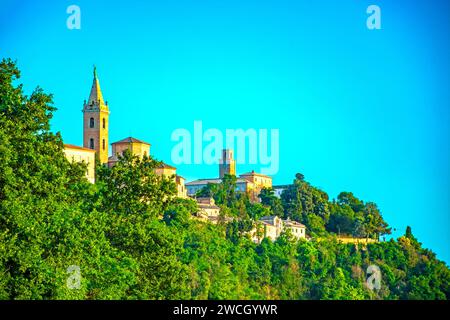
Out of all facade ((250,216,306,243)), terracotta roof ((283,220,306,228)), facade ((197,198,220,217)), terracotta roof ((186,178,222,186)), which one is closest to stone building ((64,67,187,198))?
facade ((197,198,220,217))

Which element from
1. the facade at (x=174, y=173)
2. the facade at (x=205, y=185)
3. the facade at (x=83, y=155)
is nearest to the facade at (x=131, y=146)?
the facade at (x=174, y=173)

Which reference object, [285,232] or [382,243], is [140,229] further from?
[382,243]

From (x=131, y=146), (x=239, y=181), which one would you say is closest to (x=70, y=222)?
(x=131, y=146)

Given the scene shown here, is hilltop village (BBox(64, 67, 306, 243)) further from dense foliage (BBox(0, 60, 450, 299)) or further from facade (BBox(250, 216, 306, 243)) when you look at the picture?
dense foliage (BBox(0, 60, 450, 299))

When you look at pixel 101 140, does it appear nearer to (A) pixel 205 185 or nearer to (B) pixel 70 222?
(A) pixel 205 185

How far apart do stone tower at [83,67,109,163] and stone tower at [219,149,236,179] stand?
27.3 meters

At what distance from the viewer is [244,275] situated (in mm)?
53844

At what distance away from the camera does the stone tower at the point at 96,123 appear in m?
68.1

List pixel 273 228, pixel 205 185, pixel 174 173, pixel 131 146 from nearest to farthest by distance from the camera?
pixel 174 173
pixel 131 146
pixel 273 228
pixel 205 185

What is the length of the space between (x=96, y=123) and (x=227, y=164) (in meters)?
28.8

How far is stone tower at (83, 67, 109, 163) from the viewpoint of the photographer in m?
68.1

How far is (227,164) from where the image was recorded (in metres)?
95.9

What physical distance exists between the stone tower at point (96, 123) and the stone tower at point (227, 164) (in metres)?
27.3
